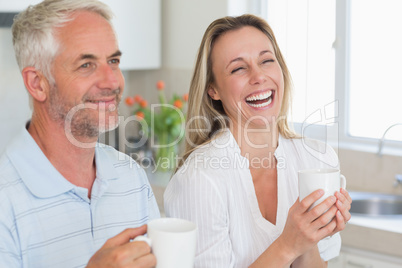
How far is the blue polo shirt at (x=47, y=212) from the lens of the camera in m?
1.22

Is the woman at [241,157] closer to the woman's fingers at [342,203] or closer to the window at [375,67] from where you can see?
the woman's fingers at [342,203]

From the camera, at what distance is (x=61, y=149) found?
1343 millimetres

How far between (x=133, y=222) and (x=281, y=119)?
721 mm

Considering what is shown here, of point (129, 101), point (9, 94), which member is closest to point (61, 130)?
point (9, 94)

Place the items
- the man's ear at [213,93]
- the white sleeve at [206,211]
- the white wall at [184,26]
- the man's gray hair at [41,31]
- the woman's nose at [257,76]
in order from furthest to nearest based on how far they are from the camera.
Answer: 1. the white wall at [184,26]
2. the man's ear at [213,93]
3. the woman's nose at [257,76]
4. the white sleeve at [206,211]
5. the man's gray hair at [41,31]

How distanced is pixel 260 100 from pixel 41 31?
0.73m

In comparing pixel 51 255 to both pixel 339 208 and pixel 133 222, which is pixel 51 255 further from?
pixel 339 208

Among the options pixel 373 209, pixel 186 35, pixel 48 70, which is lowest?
pixel 373 209

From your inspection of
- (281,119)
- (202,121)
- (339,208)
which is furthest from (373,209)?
(339,208)

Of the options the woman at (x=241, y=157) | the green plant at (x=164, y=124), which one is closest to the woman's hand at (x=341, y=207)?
the woman at (x=241, y=157)

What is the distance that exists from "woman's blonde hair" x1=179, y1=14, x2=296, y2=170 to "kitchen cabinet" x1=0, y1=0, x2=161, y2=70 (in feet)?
5.06

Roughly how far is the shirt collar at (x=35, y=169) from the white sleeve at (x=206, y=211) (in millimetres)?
432

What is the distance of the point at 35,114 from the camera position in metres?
1.37

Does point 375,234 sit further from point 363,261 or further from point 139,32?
point 139,32
